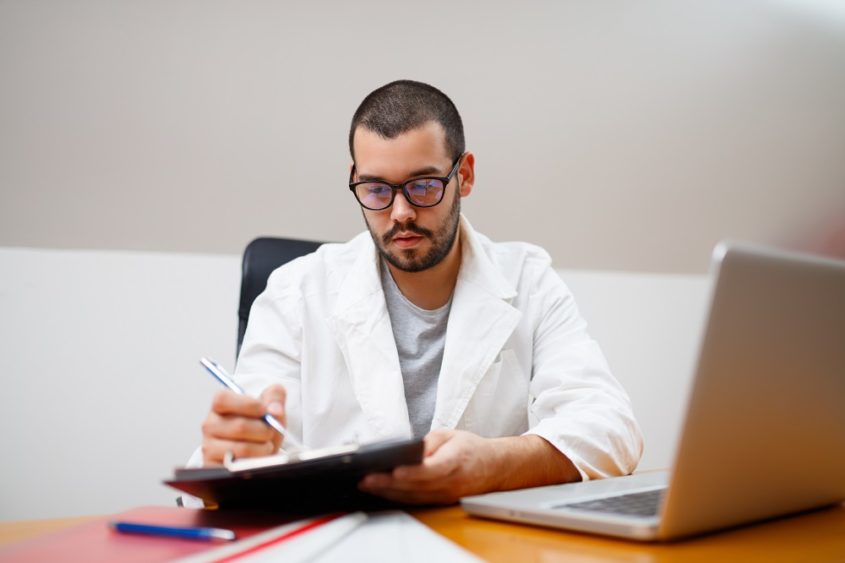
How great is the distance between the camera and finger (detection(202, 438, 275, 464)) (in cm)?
82

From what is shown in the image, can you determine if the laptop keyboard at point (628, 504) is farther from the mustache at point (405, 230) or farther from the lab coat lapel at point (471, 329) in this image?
the mustache at point (405, 230)

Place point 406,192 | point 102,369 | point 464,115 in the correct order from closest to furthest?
point 406,192 < point 102,369 < point 464,115

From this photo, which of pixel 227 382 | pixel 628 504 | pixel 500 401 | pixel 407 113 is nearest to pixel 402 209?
pixel 407 113

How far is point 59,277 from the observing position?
177cm

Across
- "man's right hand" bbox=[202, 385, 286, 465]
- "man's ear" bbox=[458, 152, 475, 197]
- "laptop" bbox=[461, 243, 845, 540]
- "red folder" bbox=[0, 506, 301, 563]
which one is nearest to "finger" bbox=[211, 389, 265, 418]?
"man's right hand" bbox=[202, 385, 286, 465]

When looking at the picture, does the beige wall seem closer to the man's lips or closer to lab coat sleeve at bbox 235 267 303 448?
lab coat sleeve at bbox 235 267 303 448

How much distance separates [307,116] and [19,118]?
2.45 ft

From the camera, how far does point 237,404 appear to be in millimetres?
795

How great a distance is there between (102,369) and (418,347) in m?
0.88

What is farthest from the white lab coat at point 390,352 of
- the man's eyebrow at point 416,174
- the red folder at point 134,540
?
the red folder at point 134,540

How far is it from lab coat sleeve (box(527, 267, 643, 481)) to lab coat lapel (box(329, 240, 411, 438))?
0.94 ft

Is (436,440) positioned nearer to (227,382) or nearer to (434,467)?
(434,467)

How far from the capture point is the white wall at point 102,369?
1.72 metres

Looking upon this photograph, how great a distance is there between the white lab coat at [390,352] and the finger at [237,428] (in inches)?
17.3
